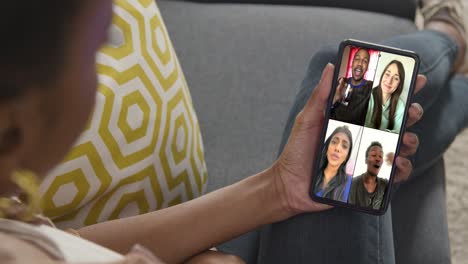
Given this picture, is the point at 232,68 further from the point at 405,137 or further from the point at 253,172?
the point at 405,137

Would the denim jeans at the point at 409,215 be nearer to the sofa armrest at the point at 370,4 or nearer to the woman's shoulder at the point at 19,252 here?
the sofa armrest at the point at 370,4

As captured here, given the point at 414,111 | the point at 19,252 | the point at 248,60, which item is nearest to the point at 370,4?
the point at 248,60

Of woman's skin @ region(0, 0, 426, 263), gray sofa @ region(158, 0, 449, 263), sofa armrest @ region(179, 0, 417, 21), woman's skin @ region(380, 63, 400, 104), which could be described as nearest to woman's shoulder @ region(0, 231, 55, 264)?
woman's skin @ region(0, 0, 426, 263)

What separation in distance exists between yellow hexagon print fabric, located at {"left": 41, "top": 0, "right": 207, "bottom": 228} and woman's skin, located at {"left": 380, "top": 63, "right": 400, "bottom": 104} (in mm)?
318

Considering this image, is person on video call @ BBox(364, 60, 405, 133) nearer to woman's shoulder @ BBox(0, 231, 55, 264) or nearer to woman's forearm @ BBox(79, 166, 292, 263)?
woman's forearm @ BBox(79, 166, 292, 263)

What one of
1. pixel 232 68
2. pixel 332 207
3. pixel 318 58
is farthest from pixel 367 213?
pixel 232 68

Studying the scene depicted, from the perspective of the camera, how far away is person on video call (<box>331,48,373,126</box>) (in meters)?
0.92

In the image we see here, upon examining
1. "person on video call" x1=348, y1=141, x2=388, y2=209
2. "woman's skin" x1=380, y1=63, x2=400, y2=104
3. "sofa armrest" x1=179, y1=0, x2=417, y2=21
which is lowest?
"person on video call" x1=348, y1=141, x2=388, y2=209

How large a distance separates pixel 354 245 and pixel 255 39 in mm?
637

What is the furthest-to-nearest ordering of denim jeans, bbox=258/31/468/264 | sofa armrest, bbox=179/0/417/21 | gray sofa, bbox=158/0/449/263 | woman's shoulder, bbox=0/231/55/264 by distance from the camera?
sofa armrest, bbox=179/0/417/21, gray sofa, bbox=158/0/449/263, denim jeans, bbox=258/31/468/264, woman's shoulder, bbox=0/231/55/264

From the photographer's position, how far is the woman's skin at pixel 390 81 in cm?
92

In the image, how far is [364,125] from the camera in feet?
3.04

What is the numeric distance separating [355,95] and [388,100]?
4cm

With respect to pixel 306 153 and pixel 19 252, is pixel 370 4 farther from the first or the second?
pixel 19 252
